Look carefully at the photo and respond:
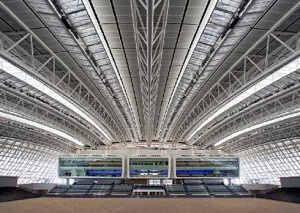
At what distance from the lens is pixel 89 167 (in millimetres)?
47625

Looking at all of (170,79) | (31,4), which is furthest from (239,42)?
(31,4)

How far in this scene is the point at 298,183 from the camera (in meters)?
32.5

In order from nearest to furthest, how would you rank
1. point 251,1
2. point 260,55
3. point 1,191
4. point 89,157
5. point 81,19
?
point 251,1
point 81,19
point 260,55
point 1,191
point 89,157

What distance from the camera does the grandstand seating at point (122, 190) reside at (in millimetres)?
46944

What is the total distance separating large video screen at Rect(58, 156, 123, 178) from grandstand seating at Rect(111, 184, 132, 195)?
2639 mm

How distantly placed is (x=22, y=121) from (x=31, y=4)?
25.8m

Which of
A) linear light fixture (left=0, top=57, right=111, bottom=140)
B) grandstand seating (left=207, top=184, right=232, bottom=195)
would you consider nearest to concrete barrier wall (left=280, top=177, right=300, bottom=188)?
grandstand seating (left=207, top=184, right=232, bottom=195)

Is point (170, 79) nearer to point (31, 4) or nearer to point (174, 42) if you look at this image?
point (174, 42)

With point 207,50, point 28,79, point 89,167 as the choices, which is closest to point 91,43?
point 28,79

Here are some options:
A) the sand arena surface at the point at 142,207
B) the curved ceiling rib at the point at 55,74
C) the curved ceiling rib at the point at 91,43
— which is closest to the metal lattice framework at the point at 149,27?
the curved ceiling rib at the point at 91,43

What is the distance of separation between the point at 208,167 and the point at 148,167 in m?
9.15

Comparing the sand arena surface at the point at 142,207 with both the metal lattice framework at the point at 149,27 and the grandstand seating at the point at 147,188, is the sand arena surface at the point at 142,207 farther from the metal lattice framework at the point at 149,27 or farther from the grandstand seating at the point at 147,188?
the grandstand seating at the point at 147,188

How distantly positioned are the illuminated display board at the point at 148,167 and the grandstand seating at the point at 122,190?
111 inches

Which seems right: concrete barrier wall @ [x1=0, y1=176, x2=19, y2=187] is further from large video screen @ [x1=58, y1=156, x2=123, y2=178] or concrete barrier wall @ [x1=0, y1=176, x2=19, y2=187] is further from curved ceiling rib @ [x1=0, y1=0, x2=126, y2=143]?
large video screen @ [x1=58, y1=156, x2=123, y2=178]
